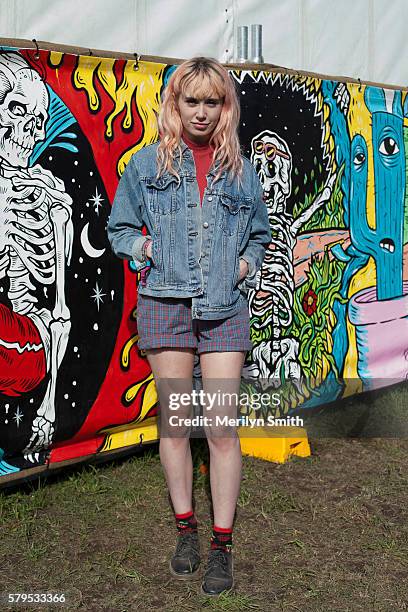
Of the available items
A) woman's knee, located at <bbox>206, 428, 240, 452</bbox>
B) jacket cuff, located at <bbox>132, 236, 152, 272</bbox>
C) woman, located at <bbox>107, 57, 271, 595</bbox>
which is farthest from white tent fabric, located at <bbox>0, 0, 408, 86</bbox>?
woman's knee, located at <bbox>206, 428, 240, 452</bbox>

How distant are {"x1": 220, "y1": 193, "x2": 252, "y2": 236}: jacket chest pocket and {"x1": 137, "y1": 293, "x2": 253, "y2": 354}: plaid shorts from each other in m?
0.31

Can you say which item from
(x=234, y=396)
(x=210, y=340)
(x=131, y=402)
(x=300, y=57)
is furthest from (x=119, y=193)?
(x=300, y=57)

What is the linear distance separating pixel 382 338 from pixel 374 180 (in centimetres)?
103

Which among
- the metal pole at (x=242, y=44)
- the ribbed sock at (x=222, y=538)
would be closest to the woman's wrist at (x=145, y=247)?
the ribbed sock at (x=222, y=538)

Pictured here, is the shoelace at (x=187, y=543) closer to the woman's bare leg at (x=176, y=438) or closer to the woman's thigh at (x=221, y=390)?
the woman's bare leg at (x=176, y=438)

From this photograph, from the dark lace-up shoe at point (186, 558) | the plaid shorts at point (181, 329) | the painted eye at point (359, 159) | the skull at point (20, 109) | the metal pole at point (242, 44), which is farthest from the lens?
the painted eye at point (359, 159)

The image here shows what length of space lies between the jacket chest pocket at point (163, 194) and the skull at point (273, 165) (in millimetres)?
1411

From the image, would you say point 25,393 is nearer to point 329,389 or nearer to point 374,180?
point 329,389

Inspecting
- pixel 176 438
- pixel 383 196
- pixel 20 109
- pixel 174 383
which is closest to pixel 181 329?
pixel 174 383

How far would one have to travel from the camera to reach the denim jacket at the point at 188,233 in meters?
3.19

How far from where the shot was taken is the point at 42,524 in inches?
152

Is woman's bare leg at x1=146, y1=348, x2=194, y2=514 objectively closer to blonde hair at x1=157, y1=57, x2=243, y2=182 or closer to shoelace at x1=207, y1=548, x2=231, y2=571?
shoelace at x1=207, y1=548, x2=231, y2=571

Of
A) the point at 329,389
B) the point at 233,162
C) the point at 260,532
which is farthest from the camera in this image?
the point at 329,389

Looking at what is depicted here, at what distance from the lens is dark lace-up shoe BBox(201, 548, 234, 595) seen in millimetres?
3240
